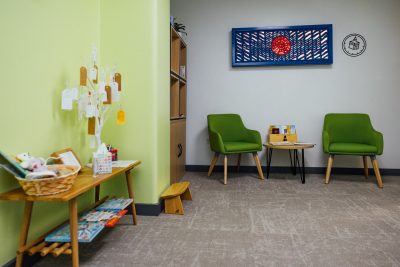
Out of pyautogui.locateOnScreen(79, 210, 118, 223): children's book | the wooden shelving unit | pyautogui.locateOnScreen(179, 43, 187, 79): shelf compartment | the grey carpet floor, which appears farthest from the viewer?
pyautogui.locateOnScreen(179, 43, 187, 79): shelf compartment

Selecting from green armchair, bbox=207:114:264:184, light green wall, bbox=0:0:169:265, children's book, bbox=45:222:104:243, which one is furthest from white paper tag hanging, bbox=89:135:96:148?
green armchair, bbox=207:114:264:184

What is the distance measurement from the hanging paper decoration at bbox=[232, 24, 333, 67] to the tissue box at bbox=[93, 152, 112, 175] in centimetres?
264

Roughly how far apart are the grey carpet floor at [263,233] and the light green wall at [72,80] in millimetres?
331

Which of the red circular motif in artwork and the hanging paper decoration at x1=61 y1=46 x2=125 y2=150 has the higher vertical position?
the red circular motif in artwork

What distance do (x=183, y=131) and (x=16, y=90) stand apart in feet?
7.92

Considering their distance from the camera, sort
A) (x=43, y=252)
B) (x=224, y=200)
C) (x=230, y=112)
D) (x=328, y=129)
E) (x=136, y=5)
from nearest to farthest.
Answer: (x=43, y=252) < (x=136, y=5) < (x=224, y=200) < (x=328, y=129) < (x=230, y=112)

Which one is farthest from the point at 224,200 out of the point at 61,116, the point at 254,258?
the point at 61,116

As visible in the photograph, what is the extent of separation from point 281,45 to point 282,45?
0.01m

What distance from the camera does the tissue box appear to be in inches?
63.7

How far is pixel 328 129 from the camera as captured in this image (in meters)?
3.56

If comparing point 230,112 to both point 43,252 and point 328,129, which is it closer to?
point 328,129

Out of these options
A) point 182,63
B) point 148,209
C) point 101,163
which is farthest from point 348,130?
point 101,163

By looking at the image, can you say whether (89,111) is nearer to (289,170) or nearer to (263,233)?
(263,233)

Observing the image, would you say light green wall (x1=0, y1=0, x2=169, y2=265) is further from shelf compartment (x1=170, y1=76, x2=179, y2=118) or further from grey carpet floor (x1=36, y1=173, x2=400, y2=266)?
shelf compartment (x1=170, y1=76, x2=179, y2=118)
